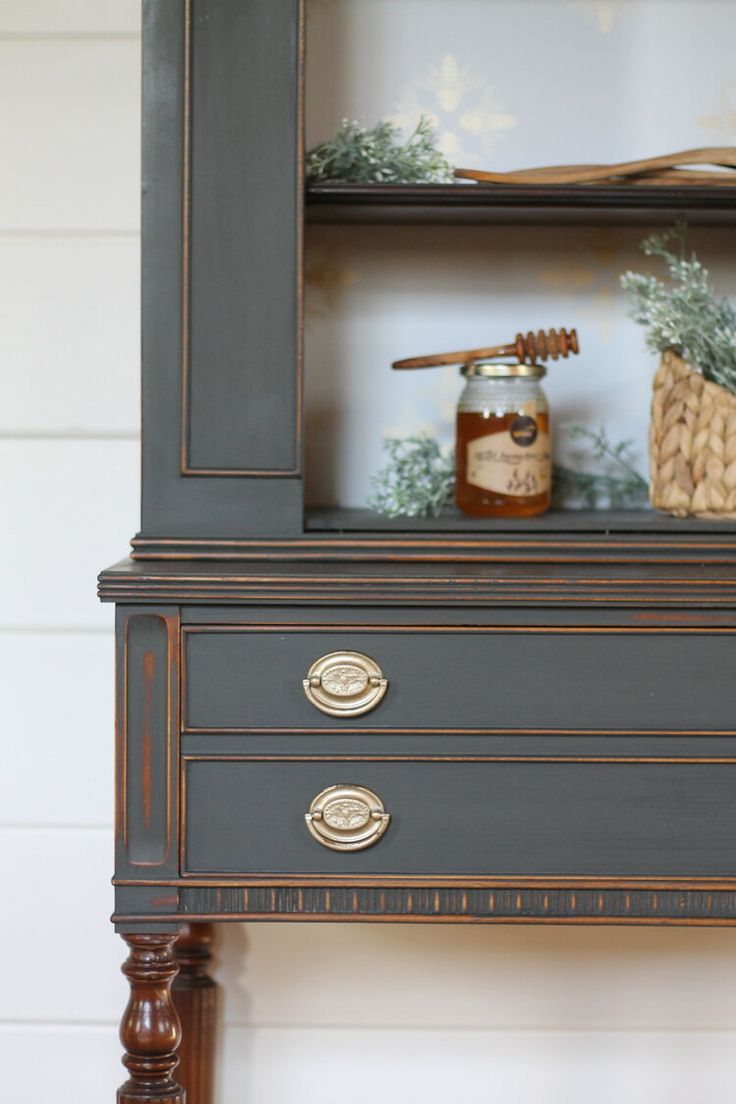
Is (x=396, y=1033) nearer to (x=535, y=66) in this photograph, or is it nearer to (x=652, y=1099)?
(x=652, y=1099)

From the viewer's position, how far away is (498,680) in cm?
112

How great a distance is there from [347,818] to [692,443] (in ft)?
1.75

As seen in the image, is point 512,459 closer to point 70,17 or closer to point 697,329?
point 697,329

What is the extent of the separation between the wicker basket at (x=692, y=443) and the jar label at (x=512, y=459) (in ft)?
0.43

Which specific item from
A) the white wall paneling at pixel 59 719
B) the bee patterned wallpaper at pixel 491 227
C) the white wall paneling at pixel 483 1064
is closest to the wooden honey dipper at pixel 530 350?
the bee patterned wallpaper at pixel 491 227

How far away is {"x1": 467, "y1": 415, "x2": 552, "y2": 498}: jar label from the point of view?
1295 mm

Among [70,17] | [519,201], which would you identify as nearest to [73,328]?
[70,17]

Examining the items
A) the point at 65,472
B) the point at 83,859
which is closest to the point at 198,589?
the point at 65,472

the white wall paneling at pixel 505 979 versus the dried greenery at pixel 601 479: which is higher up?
the dried greenery at pixel 601 479

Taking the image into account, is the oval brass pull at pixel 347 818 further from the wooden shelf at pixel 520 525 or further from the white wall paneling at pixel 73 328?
the white wall paneling at pixel 73 328

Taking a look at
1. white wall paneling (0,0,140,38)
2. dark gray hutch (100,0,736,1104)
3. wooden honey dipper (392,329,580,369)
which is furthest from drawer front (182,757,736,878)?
white wall paneling (0,0,140,38)

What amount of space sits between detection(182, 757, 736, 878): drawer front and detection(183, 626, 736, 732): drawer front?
4 cm

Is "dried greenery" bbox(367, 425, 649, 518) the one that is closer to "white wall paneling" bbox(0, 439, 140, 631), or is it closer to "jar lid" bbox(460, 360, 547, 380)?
"jar lid" bbox(460, 360, 547, 380)

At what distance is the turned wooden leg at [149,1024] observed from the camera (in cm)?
113
